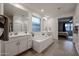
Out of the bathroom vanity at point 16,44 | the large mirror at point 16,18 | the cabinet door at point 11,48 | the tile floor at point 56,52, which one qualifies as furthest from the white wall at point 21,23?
the tile floor at point 56,52

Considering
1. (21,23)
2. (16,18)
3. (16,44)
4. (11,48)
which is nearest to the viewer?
(11,48)

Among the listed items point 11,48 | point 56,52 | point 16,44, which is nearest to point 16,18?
point 16,44

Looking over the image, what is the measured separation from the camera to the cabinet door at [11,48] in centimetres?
202

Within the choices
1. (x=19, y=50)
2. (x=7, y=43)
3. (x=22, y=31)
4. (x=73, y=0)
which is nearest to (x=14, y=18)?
(x=22, y=31)

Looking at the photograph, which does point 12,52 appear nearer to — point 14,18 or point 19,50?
point 19,50

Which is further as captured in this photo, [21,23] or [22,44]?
[21,23]

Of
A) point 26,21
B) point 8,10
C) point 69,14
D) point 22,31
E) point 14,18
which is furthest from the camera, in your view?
point 69,14

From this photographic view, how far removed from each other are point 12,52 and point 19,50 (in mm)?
318

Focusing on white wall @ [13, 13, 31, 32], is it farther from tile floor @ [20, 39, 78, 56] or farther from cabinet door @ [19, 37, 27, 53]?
tile floor @ [20, 39, 78, 56]

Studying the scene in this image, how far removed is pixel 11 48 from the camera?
2.15 meters

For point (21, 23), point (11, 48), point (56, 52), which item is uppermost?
point (21, 23)

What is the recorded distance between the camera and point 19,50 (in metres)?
2.48

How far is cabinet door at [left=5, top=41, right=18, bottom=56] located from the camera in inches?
79.7

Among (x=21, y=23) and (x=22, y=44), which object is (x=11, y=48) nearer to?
(x=22, y=44)
